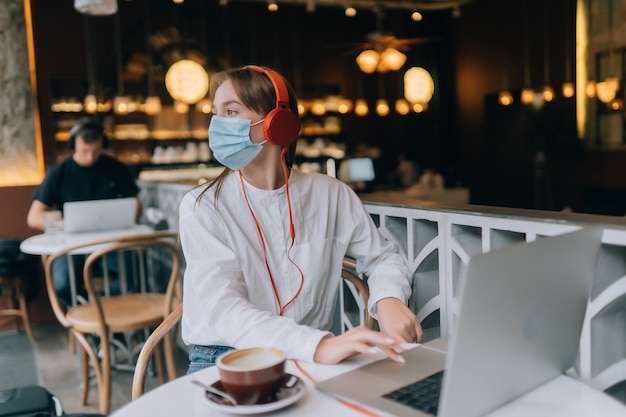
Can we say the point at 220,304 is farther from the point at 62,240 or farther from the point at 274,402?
the point at 62,240

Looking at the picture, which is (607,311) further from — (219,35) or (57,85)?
Answer: (219,35)

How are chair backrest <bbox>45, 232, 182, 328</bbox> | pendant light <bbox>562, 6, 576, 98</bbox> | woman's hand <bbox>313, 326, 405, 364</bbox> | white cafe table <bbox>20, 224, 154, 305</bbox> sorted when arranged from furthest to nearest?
pendant light <bbox>562, 6, 576, 98</bbox>, white cafe table <bbox>20, 224, 154, 305</bbox>, chair backrest <bbox>45, 232, 182, 328</bbox>, woman's hand <bbox>313, 326, 405, 364</bbox>

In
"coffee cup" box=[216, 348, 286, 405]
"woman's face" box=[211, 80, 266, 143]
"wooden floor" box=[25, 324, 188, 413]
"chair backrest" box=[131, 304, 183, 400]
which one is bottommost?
"wooden floor" box=[25, 324, 188, 413]

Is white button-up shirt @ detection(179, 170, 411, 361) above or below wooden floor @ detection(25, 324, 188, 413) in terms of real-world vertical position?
above

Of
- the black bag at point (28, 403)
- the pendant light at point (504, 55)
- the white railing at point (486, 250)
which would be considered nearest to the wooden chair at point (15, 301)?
the black bag at point (28, 403)

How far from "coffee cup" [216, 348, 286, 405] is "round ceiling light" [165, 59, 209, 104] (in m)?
7.56

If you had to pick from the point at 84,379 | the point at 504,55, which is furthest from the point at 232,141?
the point at 504,55

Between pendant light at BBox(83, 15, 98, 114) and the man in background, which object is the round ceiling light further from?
the man in background

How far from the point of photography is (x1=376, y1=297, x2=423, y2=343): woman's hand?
1.35 metres

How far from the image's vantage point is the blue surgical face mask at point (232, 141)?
1498mm

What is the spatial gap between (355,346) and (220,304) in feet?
1.18

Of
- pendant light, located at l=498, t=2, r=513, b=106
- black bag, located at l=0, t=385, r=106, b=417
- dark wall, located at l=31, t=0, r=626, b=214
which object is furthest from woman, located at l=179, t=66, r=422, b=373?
pendant light, located at l=498, t=2, r=513, b=106

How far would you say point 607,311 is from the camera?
113cm

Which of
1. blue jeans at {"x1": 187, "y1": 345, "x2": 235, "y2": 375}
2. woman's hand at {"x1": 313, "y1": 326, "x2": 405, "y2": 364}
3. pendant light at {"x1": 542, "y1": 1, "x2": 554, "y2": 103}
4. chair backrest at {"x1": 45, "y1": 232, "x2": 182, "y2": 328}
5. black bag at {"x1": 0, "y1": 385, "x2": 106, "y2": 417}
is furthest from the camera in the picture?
pendant light at {"x1": 542, "y1": 1, "x2": 554, "y2": 103}
